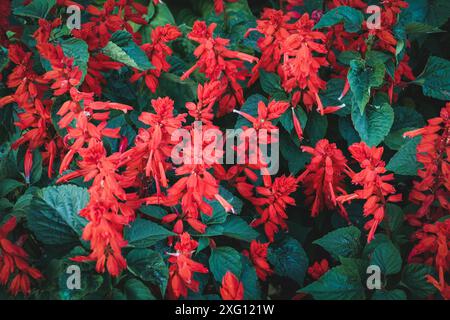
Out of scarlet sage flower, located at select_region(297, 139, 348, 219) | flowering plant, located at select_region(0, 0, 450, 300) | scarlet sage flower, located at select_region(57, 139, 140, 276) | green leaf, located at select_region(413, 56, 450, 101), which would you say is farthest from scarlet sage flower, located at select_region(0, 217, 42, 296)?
green leaf, located at select_region(413, 56, 450, 101)

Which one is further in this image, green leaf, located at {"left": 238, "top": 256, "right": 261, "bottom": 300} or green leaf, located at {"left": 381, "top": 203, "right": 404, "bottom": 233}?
green leaf, located at {"left": 381, "top": 203, "right": 404, "bottom": 233}

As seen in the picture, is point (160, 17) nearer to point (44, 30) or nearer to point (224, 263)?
point (44, 30)

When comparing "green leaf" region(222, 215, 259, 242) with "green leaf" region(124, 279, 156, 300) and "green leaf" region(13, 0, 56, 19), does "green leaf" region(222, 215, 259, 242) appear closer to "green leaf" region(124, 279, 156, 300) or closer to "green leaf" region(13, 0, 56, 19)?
"green leaf" region(124, 279, 156, 300)

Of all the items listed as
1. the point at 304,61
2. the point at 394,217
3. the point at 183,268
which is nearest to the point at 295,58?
the point at 304,61

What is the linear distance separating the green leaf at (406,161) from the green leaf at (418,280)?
0.19 m

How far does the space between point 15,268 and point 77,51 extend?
0.44 m

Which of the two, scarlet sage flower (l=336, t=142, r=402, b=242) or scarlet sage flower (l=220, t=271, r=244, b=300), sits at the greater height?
scarlet sage flower (l=336, t=142, r=402, b=242)

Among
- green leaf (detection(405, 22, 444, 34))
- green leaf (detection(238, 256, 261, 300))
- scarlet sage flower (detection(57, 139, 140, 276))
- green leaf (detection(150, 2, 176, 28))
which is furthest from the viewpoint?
green leaf (detection(150, 2, 176, 28))

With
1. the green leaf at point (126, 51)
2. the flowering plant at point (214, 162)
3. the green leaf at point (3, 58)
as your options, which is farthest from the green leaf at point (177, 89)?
the green leaf at point (3, 58)

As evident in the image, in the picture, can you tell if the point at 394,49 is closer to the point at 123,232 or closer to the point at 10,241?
the point at 123,232

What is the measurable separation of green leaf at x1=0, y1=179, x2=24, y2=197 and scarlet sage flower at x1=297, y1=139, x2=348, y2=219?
0.58m

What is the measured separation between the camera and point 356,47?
1.46m

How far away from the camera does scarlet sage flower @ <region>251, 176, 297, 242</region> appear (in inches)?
48.9

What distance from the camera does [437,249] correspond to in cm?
121
